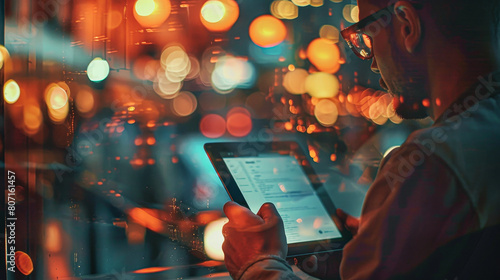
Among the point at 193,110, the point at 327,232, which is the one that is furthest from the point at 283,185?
the point at 193,110

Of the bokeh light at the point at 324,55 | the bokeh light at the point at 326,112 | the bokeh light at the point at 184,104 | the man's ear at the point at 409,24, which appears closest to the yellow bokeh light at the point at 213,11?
the bokeh light at the point at 184,104

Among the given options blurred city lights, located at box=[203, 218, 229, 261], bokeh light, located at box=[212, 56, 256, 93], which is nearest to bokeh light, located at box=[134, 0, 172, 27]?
bokeh light, located at box=[212, 56, 256, 93]

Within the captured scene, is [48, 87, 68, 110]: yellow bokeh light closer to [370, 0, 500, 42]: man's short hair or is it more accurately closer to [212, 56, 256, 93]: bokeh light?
[212, 56, 256, 93]: bokeh light

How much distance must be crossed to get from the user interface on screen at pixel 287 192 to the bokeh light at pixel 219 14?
502mm

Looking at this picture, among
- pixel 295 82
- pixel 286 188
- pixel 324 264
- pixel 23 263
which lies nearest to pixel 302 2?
pixel 295 82

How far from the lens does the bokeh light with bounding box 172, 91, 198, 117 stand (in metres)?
1.17

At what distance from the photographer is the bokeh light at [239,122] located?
131 cm

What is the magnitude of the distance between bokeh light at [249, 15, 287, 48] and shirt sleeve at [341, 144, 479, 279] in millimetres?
867

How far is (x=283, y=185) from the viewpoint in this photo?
899 millimetres

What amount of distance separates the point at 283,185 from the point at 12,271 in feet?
1.74

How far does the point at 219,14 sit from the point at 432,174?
0.89 metres

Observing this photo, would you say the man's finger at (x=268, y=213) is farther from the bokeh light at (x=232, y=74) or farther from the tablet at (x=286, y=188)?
the bokeh light at (x=232, y=74)

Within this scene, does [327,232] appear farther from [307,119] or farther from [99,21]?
[99,21]

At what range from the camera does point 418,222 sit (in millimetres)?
559
